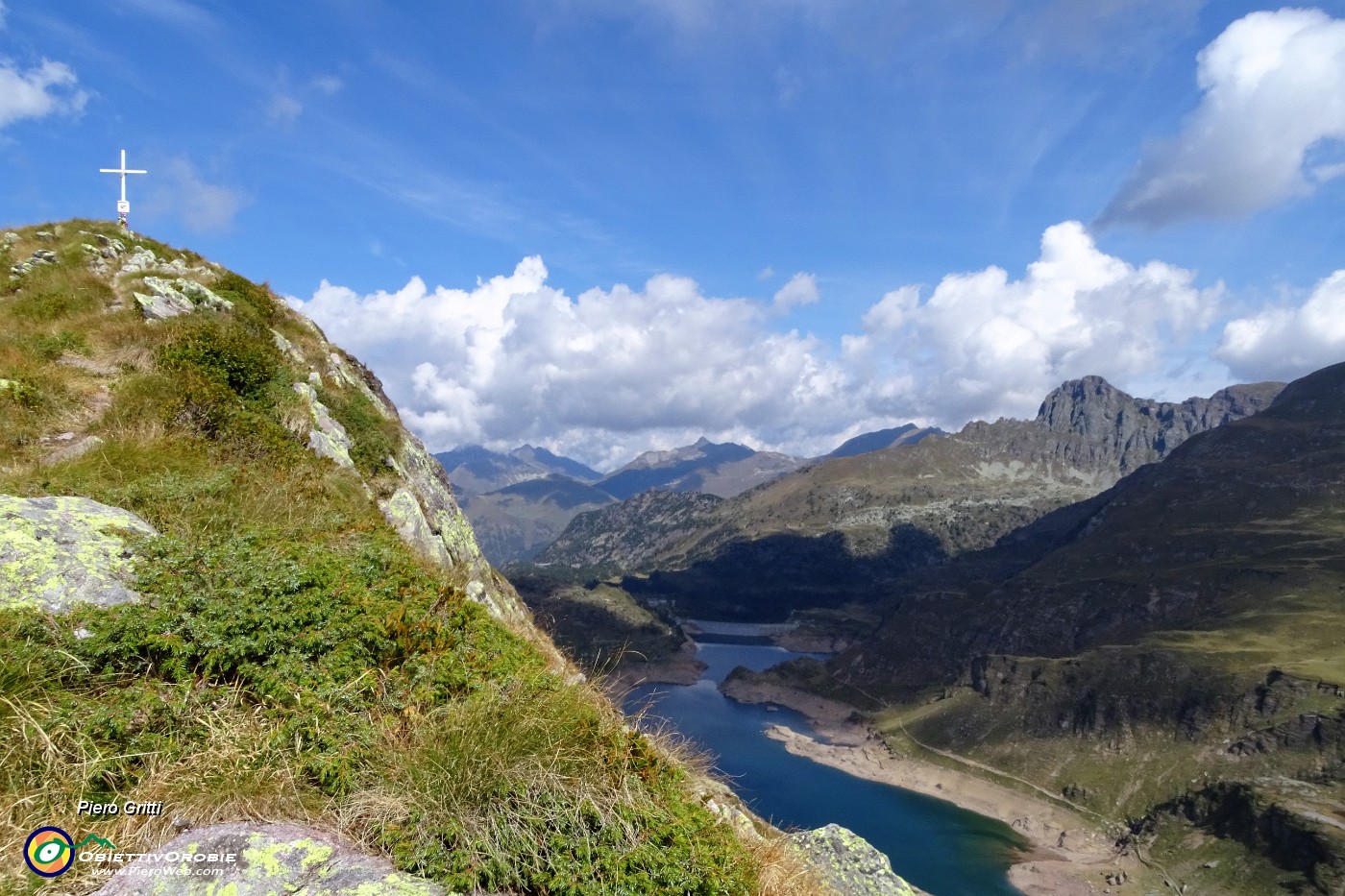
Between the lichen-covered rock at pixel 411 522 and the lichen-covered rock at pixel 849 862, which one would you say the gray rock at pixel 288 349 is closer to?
the lichen-covered rock at pixel 411 522

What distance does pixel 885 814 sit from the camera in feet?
391

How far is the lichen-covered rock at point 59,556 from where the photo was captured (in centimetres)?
695

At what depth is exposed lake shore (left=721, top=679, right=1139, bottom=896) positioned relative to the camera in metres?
99.3

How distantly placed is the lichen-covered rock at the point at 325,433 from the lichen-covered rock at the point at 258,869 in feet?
40.0

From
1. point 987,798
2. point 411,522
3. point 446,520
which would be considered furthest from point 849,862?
point 987,798

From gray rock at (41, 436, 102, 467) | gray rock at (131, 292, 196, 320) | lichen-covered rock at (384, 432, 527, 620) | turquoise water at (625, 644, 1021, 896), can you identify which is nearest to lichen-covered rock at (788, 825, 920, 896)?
lichen-covered rock at (384, 432, 527, 620)

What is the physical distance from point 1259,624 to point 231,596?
198554mm

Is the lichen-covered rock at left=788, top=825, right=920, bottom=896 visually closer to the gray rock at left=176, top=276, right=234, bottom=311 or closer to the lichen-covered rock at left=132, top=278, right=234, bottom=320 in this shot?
the lichen-covered rock at left=132, top=278, right=234, bottom=320

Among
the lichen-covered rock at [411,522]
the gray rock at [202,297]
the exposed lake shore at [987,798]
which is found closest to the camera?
the lichen-covered rock at [411,522]

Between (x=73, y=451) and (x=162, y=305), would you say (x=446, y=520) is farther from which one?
(x=73, y=451)

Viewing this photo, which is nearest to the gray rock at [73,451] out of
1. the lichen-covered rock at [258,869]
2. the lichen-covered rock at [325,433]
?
the lichen-covered rock at [325,433]

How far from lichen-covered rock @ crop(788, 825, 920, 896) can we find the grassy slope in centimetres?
576

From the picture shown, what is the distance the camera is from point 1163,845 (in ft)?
349

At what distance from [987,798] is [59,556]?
493ft
